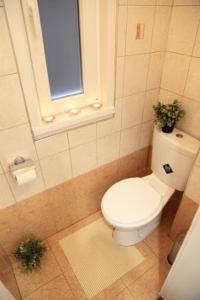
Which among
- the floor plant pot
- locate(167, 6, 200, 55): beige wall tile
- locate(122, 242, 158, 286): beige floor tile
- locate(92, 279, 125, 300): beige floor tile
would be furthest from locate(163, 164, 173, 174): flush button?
locate(92, 279, 125, 300): beige floor tile

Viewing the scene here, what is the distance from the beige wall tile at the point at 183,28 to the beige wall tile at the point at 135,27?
6.8 inches

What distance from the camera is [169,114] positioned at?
1365 millimetres

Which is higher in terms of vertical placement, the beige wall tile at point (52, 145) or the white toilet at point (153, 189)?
the beige wall tile at point (52, 145)

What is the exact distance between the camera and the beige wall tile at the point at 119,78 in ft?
4.16

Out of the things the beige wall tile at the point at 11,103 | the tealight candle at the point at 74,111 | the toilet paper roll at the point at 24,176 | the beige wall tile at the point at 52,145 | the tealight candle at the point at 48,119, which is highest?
the beige wall tile at the point at 11,103

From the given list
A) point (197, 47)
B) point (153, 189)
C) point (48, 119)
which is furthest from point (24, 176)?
point (197, 47)

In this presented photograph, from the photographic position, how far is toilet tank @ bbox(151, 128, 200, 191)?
52.7 inches

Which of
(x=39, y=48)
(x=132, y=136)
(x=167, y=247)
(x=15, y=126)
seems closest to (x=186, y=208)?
(x=167, y=247)

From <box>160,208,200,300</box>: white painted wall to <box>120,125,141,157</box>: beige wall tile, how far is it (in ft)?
2.94

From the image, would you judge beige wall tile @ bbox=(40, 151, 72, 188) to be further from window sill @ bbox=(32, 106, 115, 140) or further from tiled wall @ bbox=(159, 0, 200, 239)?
tiled wall @ bbox=(159, 0, 200, 239)

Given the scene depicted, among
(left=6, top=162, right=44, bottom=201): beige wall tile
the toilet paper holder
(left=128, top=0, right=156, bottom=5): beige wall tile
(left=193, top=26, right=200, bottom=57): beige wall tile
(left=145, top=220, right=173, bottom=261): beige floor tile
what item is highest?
(left=128, top=0, right=156, bottom=5): beige wall tile

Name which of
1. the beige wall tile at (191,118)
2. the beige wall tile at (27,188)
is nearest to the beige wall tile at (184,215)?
the beige wall tile at (191,118)

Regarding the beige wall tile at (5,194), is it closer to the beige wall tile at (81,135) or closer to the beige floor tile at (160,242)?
the beige wall tile at (81,135)

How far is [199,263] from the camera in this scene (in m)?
0.90
